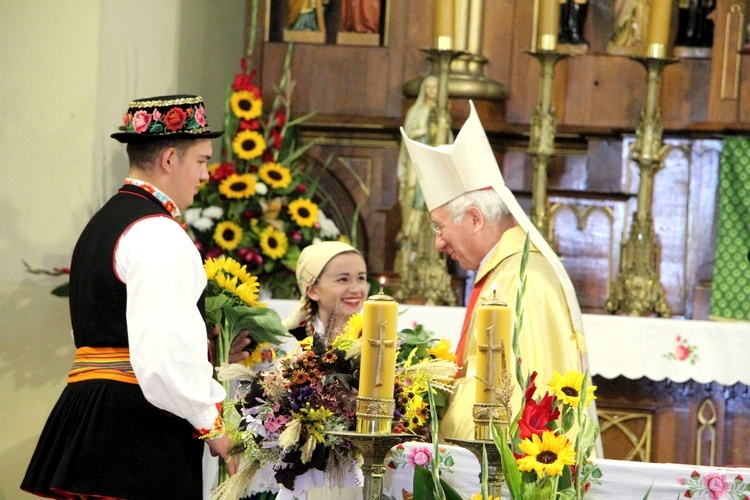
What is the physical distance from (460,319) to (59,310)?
5.55 feet

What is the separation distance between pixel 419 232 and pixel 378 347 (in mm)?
3810

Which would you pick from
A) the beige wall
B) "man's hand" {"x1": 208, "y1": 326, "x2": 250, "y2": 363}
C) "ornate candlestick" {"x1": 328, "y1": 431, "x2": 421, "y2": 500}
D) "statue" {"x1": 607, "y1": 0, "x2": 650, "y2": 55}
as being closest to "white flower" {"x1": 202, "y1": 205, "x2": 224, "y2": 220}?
the beige wall

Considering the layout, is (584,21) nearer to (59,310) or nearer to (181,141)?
(59,310)

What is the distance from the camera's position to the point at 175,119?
10.7ft

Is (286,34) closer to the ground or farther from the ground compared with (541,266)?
farther from the ground

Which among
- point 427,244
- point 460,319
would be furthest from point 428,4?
point 460,319

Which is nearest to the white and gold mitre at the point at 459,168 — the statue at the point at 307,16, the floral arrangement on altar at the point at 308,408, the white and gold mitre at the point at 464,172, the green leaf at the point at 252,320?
the white and gold mitre at the point at 464,172

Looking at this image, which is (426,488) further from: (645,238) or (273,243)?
(645,238)

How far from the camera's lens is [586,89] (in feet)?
21.6

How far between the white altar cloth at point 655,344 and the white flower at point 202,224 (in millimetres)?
457

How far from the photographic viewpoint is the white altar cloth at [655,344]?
5164 millimetres

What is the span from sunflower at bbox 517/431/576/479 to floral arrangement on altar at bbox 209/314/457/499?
54 cm

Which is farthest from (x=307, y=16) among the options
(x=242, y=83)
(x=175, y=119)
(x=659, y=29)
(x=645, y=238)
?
(x=175, y=119)

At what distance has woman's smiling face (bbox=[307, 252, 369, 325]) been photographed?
4348 mm
